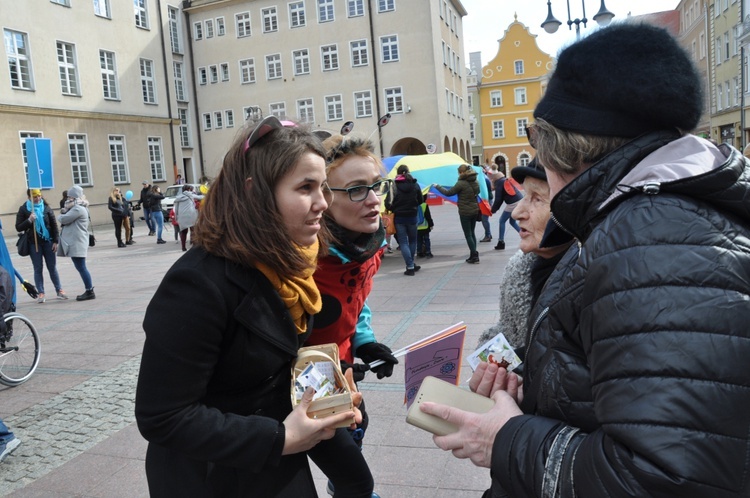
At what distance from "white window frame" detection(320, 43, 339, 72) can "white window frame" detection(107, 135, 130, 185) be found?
1350 cm

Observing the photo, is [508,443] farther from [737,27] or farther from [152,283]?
[737,27]

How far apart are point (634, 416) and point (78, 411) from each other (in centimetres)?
484

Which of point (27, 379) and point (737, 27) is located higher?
point (737, 27)

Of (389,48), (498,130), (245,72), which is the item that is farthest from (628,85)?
(498,130)

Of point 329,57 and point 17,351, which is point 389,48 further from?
point 17,351

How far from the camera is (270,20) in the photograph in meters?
39.6

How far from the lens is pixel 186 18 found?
137 feet

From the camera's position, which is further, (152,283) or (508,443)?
(152,283)

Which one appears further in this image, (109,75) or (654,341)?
(109,75)

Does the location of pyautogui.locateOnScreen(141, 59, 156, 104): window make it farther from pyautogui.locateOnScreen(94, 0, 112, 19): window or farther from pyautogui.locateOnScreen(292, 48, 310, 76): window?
pyautogui.locateOnScreen(292, 48, 310, 76): window

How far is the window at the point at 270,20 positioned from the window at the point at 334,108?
20.1 ft

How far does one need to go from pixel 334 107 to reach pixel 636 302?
38786 millimetres

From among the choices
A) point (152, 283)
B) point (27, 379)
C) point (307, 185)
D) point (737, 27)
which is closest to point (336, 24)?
point (737, 27)

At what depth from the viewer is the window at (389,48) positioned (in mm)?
36688
